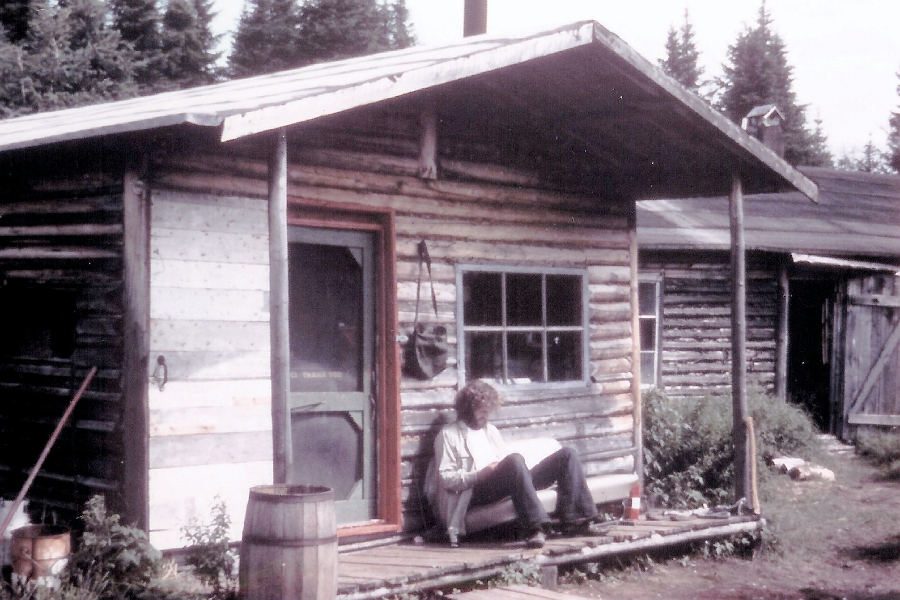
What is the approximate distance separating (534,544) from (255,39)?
101ft

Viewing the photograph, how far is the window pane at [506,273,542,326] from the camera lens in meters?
8.95

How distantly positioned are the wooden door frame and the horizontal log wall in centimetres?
10

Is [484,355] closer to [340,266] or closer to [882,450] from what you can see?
[340,266]

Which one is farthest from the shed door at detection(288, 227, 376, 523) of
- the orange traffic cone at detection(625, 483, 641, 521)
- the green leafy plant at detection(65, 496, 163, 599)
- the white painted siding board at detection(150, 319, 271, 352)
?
the orange traffic cone at detection(625, 483, 641, 521)

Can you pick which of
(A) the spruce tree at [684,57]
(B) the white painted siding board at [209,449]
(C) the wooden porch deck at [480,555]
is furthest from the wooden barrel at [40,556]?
(A) the spruce tree at [684,57]

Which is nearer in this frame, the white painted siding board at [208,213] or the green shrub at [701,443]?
the white painted siding board at [208,213]

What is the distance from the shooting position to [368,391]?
Result: 791 centimetres

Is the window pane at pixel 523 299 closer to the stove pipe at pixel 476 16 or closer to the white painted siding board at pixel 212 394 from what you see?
the white painted siding board at pixel 212 394

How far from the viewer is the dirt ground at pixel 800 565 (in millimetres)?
7828

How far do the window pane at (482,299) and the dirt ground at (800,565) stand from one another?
7.63ft

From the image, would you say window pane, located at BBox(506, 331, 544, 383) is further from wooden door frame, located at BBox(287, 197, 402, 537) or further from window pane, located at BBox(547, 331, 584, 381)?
wooden door frame, located at BBox(287, 197, 402, 537)

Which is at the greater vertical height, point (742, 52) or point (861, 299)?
point (742, 52)

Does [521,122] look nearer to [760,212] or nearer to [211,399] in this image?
[211,399]

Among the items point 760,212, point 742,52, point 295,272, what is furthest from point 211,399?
point 742,52
